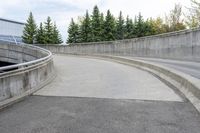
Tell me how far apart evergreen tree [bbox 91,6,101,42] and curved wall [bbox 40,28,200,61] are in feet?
60.3

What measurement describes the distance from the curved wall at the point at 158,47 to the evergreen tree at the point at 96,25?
60.3 feet

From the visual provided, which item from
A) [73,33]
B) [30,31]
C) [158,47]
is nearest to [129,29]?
[73,33]

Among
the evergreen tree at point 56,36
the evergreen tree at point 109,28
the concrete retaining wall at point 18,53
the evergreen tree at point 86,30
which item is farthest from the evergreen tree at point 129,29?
the concrete retaining wall at point 18,53

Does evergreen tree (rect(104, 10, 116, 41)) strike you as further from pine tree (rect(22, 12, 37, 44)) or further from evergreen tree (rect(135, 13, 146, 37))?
pine tree (rect(22, 12, 37, 44))

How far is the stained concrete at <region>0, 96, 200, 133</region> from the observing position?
206 inches

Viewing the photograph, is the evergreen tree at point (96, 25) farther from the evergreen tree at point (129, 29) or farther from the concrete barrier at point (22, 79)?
the concrete barrier at point (22, 79)

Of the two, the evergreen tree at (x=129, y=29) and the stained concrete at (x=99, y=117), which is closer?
the stained concrete at (x=99, y=117)

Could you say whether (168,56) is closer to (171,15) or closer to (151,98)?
(151,98)

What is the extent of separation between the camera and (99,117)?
6.05 meters

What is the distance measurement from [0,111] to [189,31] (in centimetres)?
1556

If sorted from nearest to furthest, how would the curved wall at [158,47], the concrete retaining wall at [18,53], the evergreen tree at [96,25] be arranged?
the curved wall at [158,47] < the concrete retaining wall at [18,53] < the evergreen tree at [96,25]

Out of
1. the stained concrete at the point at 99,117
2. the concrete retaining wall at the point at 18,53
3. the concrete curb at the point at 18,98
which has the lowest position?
the stained concrete at the point at 99,117

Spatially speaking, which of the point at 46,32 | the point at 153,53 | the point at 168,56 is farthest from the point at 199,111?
the point at 46,32

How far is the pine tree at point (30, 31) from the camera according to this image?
6444cm
